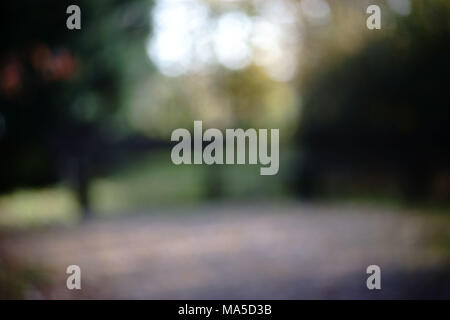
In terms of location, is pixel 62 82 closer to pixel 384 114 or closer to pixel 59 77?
pixel 59 77

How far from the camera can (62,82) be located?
5.70 meters

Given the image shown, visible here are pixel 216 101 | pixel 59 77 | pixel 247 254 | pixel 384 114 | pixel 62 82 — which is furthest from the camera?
pixel 216 101

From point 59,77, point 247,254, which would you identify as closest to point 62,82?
point 59,77

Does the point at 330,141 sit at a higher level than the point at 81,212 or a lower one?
higher

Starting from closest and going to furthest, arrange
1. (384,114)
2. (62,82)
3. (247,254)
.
→ (247,254), (62,82), (384,114)

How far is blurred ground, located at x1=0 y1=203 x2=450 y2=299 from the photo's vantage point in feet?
12.3

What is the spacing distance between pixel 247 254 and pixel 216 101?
517 cm

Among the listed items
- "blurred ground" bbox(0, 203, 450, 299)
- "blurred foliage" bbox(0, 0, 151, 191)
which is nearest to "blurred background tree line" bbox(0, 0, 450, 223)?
"blurred foliage" bbox(0, 0, 151, 191)

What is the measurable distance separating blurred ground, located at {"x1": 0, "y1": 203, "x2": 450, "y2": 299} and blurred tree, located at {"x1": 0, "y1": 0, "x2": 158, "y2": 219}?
135 cm

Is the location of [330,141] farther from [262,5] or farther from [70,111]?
[70,111]

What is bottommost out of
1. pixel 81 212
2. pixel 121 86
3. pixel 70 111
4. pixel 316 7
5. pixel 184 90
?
pixel 81 212

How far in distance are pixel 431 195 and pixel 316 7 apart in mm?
4178
